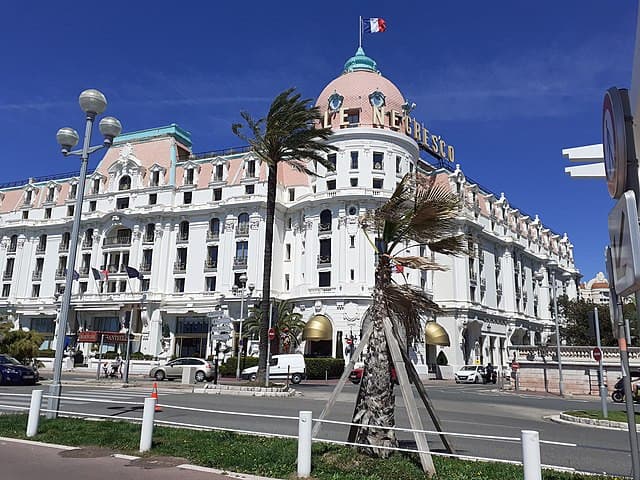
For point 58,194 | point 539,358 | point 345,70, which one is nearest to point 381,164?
point 345,70

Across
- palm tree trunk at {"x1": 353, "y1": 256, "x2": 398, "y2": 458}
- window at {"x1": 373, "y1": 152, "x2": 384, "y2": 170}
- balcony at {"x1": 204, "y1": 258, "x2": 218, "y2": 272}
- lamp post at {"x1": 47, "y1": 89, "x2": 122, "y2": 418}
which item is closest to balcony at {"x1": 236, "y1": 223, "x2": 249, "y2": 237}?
balcony at {"x1": 204, "y1": 258, "x2": 218, "y2": 272}

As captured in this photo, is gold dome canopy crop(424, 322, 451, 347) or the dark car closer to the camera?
the dark car

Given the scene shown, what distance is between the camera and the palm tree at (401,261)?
7.72 meters

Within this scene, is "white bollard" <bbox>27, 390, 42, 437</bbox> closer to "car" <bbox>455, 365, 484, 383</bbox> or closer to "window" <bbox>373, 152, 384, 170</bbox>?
"car" <bbox>455, 365, 484, 383</bbox>

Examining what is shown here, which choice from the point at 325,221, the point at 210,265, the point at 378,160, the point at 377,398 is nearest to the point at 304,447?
the point at 377,398

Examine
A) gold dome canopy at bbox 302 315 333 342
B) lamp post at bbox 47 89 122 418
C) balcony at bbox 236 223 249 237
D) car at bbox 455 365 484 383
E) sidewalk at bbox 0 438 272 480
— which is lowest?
car at bbox 455 365 484 383

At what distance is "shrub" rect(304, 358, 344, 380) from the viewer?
39.3 meters

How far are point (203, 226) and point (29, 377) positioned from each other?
29.6 metres

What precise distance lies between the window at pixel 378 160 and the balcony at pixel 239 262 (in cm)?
1510

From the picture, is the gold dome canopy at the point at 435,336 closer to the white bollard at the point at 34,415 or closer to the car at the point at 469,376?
the car at the point at 469,376

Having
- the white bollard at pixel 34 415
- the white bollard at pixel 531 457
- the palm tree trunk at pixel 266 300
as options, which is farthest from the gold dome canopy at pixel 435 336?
the white bollard at pixel 531 457

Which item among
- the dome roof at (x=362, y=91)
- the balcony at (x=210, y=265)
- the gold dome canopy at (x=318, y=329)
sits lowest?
the gold dome canopy at (x=318, y=329)

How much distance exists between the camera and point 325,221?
4947 cm

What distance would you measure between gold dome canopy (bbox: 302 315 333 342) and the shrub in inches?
159
